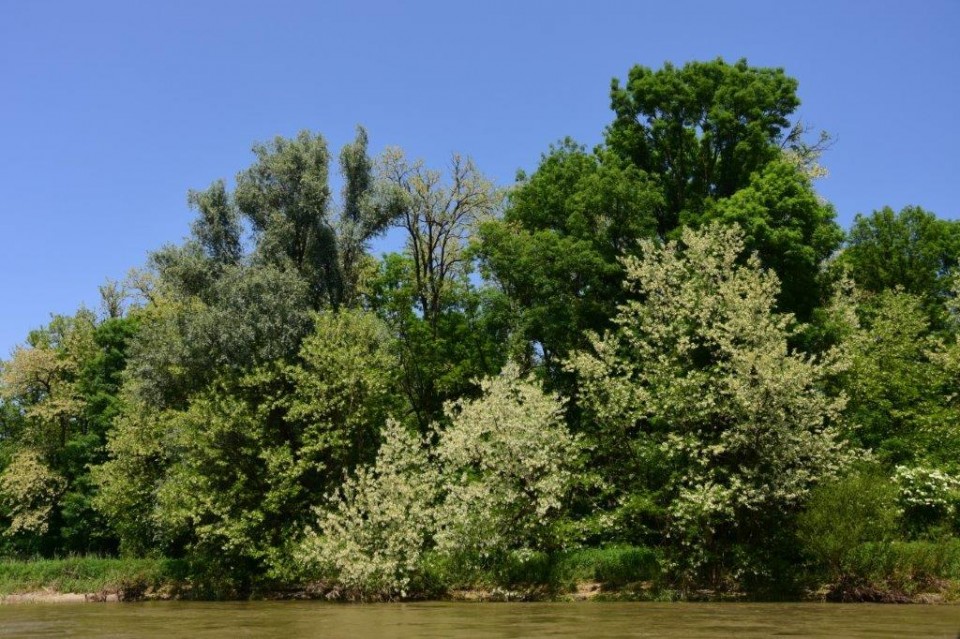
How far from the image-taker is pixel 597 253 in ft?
122

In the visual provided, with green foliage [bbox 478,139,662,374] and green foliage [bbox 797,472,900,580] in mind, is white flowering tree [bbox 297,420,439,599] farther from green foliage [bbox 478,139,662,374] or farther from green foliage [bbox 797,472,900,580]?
green foliage [bbox 797,472,900,580]

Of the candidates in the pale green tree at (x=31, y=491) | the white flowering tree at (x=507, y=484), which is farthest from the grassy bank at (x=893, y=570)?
the pale green tree at (x=31, y=491)

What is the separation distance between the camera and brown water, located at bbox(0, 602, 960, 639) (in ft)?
60.1

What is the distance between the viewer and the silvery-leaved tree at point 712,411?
94.0ft

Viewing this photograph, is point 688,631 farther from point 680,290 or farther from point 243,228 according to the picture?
point 243,228

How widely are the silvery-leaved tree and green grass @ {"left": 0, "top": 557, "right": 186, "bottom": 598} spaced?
2343 cm

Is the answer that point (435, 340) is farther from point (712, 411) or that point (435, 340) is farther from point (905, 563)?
point (905, 563)

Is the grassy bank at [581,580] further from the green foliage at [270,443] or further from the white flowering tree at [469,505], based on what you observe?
the green foliage at [270,443]

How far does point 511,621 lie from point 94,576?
31234 millimetres

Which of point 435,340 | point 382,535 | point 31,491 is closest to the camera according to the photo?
point 382,535

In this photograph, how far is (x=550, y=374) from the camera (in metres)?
40.7

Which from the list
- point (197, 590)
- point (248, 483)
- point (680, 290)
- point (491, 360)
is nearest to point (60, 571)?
point (197, 590)

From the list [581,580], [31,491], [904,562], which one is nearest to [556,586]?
[581,580]

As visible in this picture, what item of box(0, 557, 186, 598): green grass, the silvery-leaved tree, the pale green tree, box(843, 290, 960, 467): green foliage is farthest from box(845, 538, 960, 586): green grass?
the pale green tree
